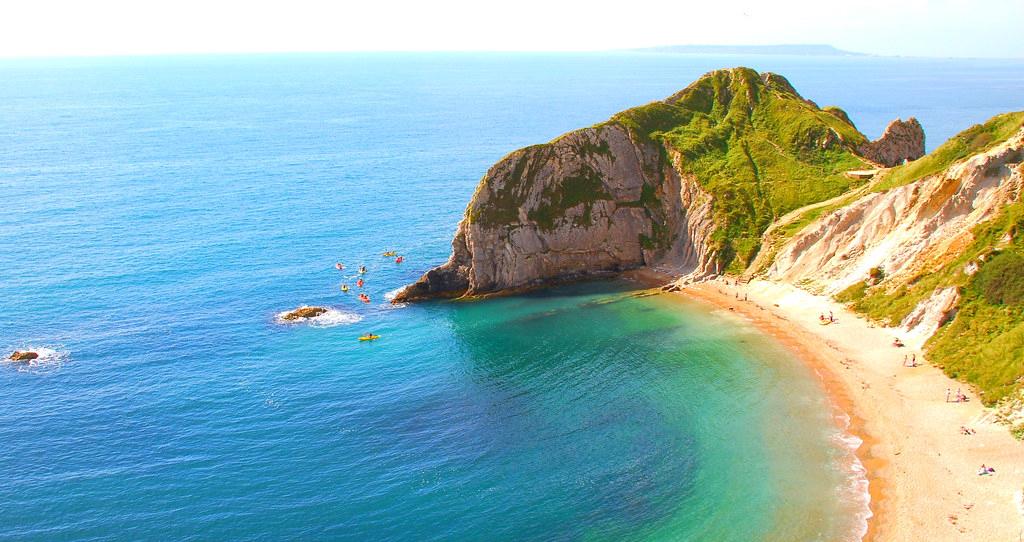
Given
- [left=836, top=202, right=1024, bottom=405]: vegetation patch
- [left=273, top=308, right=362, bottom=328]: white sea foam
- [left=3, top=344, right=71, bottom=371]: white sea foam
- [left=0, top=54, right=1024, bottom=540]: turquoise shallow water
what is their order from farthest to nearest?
[left=273, top=308, right=362, bottom=328]: white sea foam → [left=3, top=344, right=71, bottom=371]: white sea foam → [left=836, top=202, right=1024, bottom=405]: vegetation patch → [left=0, top=54, right=1024, bottom=540]: turquoise shallow water

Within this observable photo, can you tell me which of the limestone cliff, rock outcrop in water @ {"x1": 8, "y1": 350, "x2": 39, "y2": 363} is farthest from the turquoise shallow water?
the limestone cliff

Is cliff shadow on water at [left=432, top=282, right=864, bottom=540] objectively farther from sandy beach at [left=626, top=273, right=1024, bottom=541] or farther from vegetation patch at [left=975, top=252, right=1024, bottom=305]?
vegetation patch at [left=975, top=252, right=1024, bottom=305]

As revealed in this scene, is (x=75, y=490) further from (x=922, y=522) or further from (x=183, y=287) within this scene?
(x=922, y=522)

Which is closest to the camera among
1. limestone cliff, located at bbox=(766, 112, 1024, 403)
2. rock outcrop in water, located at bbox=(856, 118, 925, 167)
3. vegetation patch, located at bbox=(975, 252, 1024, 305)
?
limestone cliff, located at bbox=(766, 112, 1024, 403)

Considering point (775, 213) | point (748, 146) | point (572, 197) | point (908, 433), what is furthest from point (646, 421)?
point (748, 146)

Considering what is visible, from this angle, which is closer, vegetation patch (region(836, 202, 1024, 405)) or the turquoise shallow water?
the turquoise shallow water

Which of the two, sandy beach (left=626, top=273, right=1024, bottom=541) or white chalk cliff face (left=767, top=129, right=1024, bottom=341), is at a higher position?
white chalk cliff face (left=767, top=129, right=1024, bottom=341)
